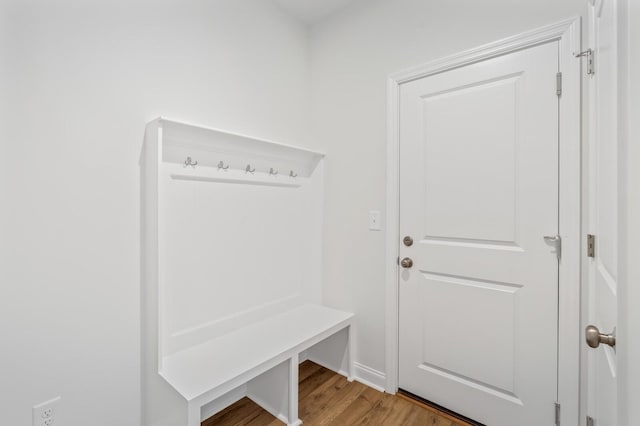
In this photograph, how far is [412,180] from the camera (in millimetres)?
1855

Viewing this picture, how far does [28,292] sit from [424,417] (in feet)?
6.55

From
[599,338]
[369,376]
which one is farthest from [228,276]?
[599,338]

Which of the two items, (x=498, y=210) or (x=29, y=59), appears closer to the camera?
(x=29, y=59)

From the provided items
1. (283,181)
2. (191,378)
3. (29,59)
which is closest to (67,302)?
(191,378)

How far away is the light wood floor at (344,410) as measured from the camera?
1.68 m

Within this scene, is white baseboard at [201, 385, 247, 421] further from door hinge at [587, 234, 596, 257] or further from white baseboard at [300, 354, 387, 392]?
door hinge at [587, 234, 596, 257]

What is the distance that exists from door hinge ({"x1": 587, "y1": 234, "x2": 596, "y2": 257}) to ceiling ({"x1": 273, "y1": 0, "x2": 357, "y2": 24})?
6.62ft

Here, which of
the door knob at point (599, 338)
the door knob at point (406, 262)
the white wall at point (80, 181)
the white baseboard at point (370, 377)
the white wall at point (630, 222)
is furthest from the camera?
the white baseboard at point (370, 377)

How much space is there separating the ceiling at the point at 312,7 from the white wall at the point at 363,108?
6cm

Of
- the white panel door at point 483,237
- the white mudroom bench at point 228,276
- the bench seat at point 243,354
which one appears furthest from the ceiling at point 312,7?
the bench seat at point 243,354

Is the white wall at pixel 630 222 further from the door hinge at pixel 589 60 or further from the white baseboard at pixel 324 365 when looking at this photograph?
the white baseboard at pixel 324 365

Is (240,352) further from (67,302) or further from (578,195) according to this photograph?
(578,195)

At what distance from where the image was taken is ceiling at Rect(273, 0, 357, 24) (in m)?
2.14

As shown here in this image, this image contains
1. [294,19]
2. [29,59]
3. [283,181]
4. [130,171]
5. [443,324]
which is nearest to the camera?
[29,59]
